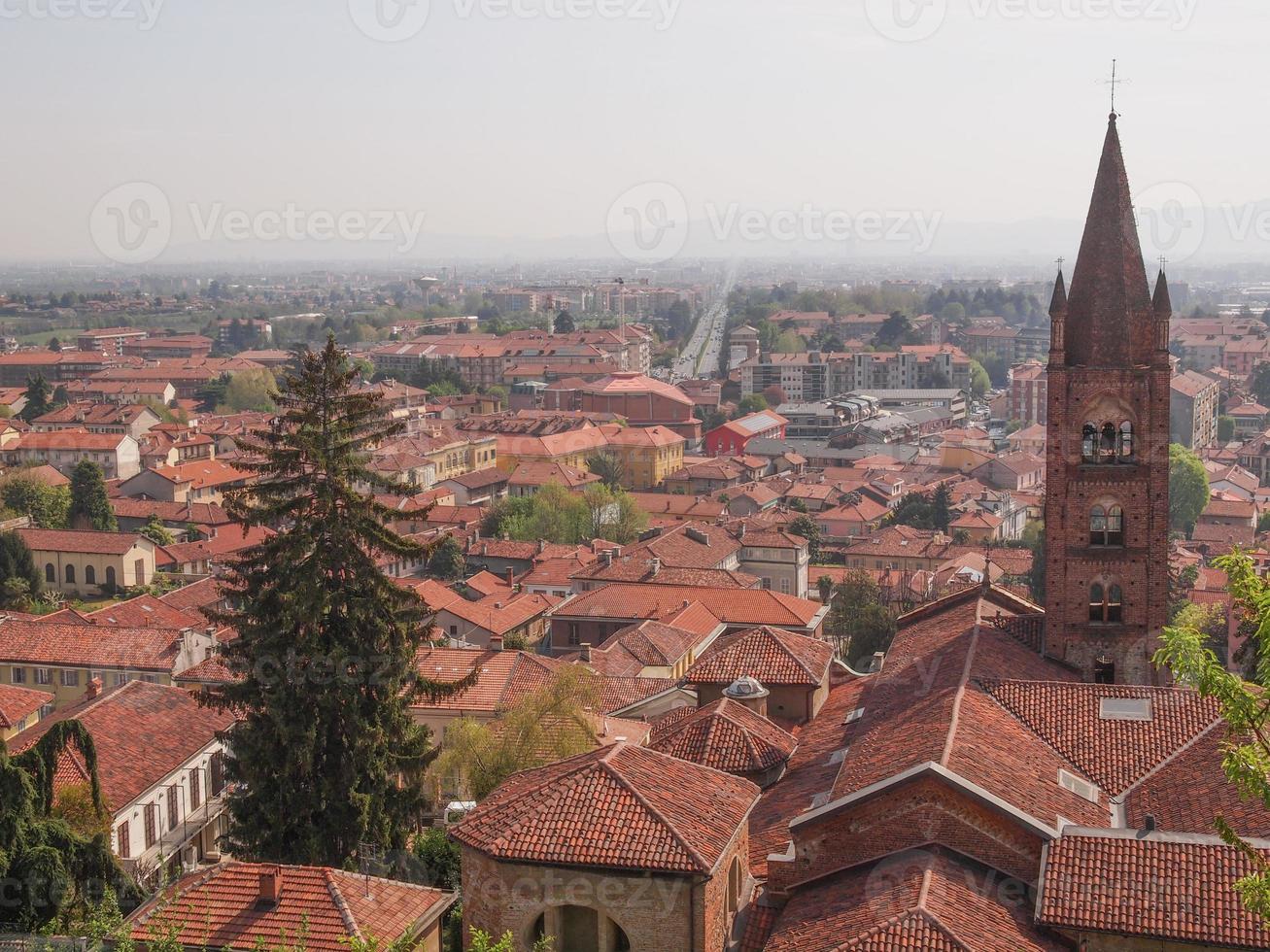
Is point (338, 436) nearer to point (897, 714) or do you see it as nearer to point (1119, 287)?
point (897, 714)

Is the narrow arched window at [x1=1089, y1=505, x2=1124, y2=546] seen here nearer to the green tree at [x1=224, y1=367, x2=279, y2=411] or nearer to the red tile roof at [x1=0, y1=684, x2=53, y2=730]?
the red tile roof at [x1=0, y1=684, x2=53, y2=730]

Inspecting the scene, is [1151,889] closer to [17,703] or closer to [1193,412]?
[17,703]

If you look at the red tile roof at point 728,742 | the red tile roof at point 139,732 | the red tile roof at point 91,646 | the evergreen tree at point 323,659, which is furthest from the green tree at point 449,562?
the red tile roof at point 728,742

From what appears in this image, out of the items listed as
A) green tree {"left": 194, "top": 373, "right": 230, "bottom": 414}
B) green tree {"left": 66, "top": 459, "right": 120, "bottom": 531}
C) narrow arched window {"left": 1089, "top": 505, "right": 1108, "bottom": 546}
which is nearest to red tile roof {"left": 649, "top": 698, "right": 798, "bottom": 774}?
narrow arched window {"left": 1089, "top": 505, "right": 1108, "bottom": 546}

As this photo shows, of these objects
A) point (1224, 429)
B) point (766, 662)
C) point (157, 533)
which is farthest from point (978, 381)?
point (766, 662)

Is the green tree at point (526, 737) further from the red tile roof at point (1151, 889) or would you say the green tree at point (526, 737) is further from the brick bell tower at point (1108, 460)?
the red tile roof at point (1151, 889)

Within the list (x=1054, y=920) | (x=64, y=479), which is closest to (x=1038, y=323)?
(x=64, y=479)
